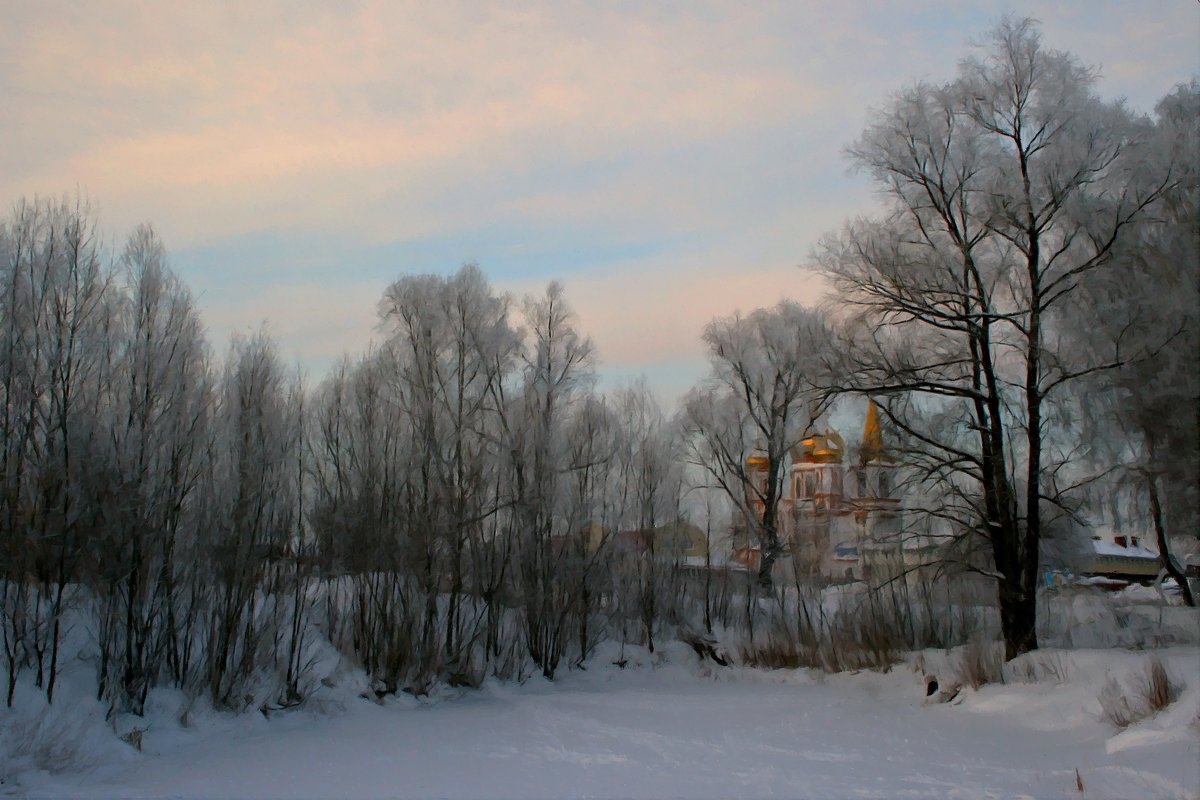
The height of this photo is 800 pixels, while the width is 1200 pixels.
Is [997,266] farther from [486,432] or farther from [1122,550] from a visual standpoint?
[1122,550]

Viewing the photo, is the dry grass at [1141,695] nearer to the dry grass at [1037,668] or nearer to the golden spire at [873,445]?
the dry grass at [1037,668]

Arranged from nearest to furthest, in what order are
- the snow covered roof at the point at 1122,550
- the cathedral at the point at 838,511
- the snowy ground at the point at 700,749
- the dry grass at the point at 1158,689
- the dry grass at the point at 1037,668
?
the snowy ground at the point at 700,749 → the dry grass at the point at 1158,689 → the dry grass at the point at 1037,668 → the cathedral at the point at 838,511 → the snow covered roof at the point at 1122,550

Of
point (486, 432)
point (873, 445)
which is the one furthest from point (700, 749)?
point (486, 432)

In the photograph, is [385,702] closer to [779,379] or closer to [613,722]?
[613,722]

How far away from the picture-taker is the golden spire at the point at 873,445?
55.8 feet

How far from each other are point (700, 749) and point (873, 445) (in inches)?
261

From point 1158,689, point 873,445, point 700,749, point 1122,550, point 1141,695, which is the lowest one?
point 700,749

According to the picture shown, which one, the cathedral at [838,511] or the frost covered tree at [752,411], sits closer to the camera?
the cathedral at [838,511]

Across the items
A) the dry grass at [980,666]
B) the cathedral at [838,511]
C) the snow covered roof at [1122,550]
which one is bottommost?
the dry grass at [980,666]

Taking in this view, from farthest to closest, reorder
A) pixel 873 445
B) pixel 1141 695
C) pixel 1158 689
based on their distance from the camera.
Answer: pixel 873 445 → pixel 1141 695 → pixel 1158 689

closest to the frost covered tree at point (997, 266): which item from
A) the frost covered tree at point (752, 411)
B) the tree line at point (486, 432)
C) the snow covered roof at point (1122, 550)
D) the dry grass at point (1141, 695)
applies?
the tree line at point (486, 432)

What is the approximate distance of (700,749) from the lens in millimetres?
13695

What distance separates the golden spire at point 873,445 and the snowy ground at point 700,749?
4073 millimetres

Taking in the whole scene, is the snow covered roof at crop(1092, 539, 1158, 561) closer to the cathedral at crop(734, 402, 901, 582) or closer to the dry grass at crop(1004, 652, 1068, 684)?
the cathedral at crop(734, 402, 901, 582)
